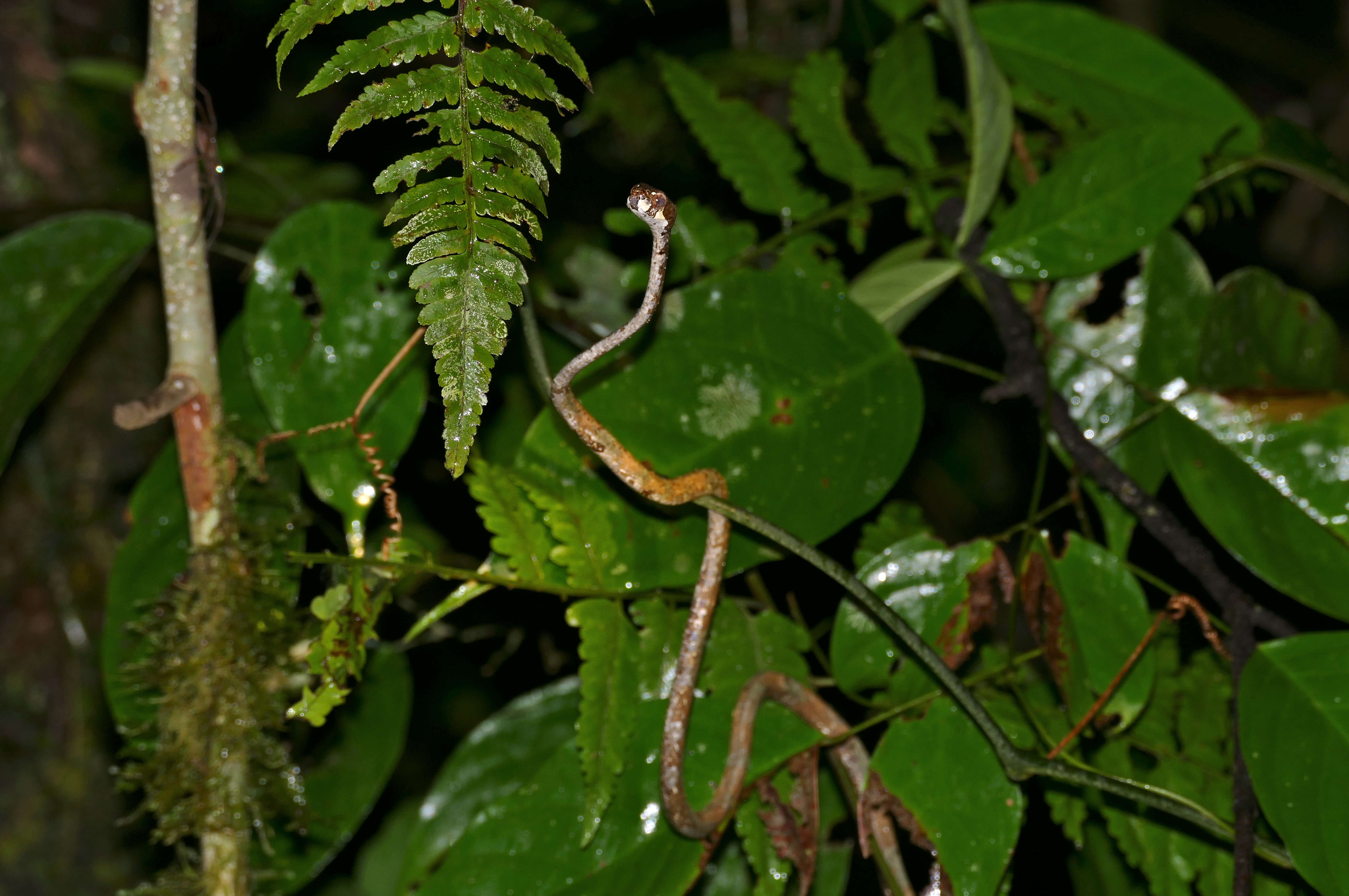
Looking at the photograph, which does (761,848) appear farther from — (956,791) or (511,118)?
(511,118)

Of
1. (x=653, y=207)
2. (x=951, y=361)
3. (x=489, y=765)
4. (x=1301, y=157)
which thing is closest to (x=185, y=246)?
(x=653, y=207)

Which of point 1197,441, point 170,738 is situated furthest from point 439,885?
point 1197,441

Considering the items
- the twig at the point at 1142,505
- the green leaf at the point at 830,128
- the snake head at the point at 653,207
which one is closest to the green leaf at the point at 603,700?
the snake head at the point at 653,207

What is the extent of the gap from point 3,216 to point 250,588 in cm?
65

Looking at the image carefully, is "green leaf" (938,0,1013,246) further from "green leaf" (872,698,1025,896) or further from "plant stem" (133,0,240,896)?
"plant stem" (133,0,240,896)

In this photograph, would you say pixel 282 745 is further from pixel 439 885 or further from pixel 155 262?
pixel 155 262

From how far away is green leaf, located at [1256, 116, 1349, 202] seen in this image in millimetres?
984

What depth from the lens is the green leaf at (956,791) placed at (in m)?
0.67

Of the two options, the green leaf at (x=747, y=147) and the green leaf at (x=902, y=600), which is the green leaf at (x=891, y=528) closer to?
the green leaf at (x=902, y=600)

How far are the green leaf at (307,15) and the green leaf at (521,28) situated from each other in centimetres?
4

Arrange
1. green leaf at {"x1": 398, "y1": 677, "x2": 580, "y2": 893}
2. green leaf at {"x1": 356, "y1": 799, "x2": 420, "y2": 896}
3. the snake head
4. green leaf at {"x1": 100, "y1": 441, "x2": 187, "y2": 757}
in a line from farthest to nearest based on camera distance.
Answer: green leaf at {"x1": 356, "y1": 799, "x2": 420, "y2": 896} < green leaf at {"x1": 398, "y1": 677, "x2": 580, "y2": 893} < green leaf at {"x1": 100, "y1": 441, "x2": 187, "y2": 757} < the snake head

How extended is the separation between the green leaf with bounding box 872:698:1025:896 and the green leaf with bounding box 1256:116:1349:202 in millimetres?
665

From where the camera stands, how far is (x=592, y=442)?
2.04 ft

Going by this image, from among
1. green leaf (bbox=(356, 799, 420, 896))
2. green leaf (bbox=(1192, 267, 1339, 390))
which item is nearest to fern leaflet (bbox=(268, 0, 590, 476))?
green leaf (bbox=(1192, 267, 1339, 390))
